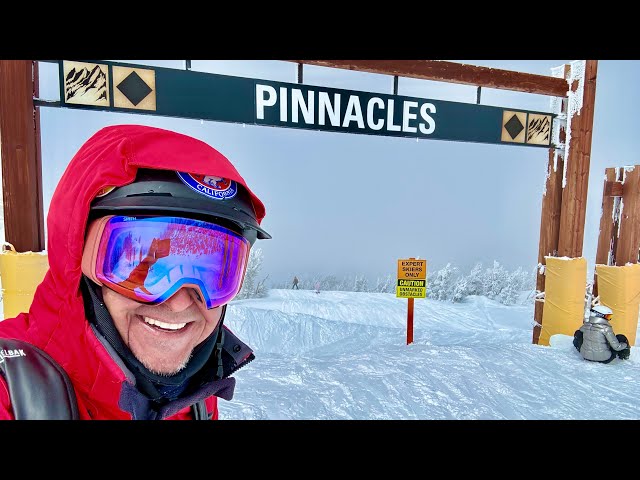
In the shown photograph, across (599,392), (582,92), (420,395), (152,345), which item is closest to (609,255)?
(582,92)

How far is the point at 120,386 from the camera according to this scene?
105 cm

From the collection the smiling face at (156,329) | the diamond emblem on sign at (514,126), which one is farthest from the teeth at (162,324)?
the diamond emblem on sign at (514,126)

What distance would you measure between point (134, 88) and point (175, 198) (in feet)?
9.63

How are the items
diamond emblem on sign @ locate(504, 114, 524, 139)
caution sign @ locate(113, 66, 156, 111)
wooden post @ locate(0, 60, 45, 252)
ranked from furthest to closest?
diamond emblem on sign @ locate(504, 114, 524, 139), caution sign @ locate(113, 66, 156, 111), wooden post @ locate(0, 60, 45, 252)

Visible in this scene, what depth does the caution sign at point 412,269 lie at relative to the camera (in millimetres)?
4738

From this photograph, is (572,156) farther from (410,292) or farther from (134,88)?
(134,88)

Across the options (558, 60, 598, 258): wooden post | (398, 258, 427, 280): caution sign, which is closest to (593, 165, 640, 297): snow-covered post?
(558, 60, 598, 258): wooden post

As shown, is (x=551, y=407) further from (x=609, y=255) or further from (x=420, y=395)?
(x=609, y=255)

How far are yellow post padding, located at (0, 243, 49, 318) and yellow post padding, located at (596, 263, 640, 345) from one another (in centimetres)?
792

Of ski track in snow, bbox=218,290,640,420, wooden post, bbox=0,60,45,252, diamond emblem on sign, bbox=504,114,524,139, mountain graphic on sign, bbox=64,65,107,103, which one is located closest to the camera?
ski track in snow, bbox=218,290,640,420

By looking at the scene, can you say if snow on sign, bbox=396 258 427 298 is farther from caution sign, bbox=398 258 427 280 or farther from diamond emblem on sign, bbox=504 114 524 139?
diamond emblem on sign, bbox=504 114 524 139

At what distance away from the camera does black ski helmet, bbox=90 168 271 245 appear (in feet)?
3.34

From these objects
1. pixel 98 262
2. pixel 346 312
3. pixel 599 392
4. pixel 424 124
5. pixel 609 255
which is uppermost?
pixel 424 124
